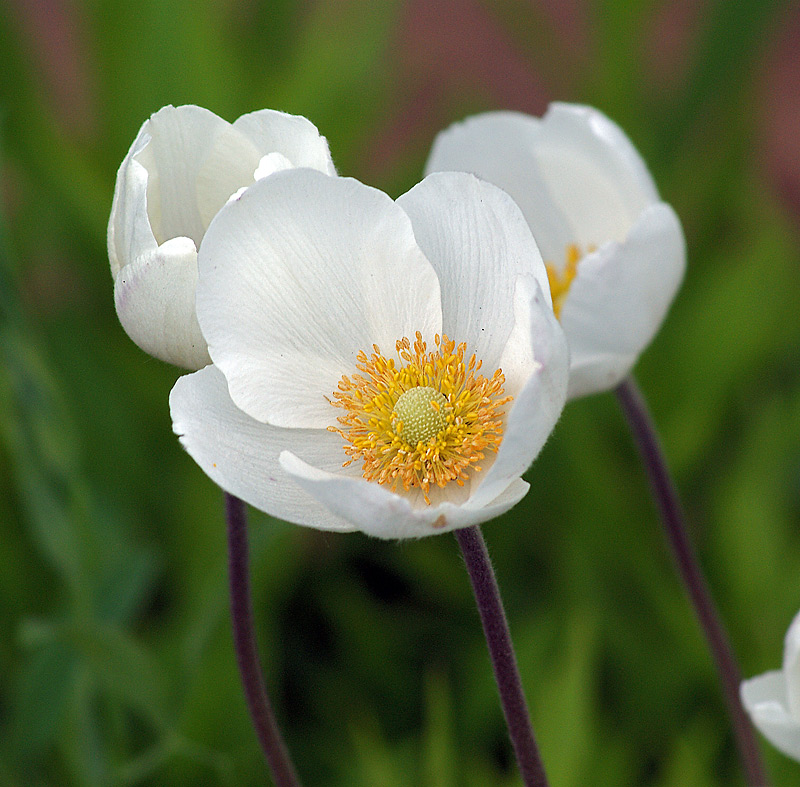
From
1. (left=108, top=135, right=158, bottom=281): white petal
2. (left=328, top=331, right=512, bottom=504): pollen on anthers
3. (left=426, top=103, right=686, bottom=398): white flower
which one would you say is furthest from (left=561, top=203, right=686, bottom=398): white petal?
(left=108, top=135, right=158, bottom=281): white petal

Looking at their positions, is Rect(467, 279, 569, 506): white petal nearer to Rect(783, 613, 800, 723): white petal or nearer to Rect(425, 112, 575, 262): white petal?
Rect(783, 613, 800, 723): white petal

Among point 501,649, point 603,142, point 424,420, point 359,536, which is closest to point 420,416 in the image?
point 424,420

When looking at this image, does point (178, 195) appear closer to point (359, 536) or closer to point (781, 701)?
point (781, 701)

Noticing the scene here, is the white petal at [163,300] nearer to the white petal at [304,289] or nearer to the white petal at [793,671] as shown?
the white petal at [304,289]

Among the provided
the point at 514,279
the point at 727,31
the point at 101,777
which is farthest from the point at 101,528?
the point at 727,31

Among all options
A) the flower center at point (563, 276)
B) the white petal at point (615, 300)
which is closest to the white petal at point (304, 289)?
the white petal at point (615, 300)

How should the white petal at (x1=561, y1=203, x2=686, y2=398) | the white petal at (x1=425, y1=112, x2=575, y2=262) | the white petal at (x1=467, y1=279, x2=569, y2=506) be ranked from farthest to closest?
1. the white petal at (x1=425, y1=112, x2=575, y2=262)
2. the white petal at (x1=561, y1=203, x2=686, y2=398)
3. the white petal at (x1=467, y1=279, x2=569, y2=506)
